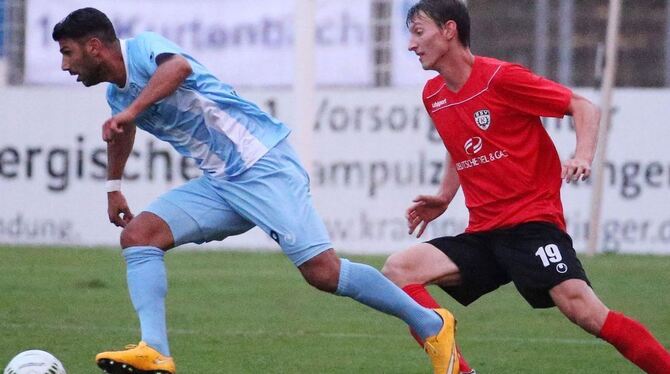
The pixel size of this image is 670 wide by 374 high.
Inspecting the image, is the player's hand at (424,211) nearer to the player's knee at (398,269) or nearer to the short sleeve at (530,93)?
the player's knee at (398,269)

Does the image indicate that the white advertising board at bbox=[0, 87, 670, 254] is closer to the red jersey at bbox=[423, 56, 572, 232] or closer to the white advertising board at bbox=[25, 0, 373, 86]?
the white advertising board at bbox=[25, 0, 373, 86]

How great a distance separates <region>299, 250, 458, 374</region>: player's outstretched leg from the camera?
7.38 meters

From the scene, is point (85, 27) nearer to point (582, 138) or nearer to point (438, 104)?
point (438, 104)

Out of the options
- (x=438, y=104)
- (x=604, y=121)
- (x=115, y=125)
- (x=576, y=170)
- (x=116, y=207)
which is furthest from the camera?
(x=604, y=121)

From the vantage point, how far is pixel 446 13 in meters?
7.51

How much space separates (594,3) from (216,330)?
9907 mm

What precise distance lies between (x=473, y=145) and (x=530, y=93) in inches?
15.6

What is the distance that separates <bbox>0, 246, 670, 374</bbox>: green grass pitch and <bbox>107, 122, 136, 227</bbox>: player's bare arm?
0.87 m

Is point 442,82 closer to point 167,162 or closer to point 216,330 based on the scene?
point 216,330

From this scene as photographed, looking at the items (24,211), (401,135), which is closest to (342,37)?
(401,135)

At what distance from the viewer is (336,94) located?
17.7m

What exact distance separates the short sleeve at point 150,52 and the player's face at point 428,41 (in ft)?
3.77

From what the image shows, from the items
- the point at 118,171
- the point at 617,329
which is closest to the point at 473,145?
the point at 617,329

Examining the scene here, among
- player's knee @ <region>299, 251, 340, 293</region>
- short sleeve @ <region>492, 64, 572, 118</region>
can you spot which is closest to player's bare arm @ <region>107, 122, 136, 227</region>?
player's knee @ <region>299, 251, 340, 293</region>
